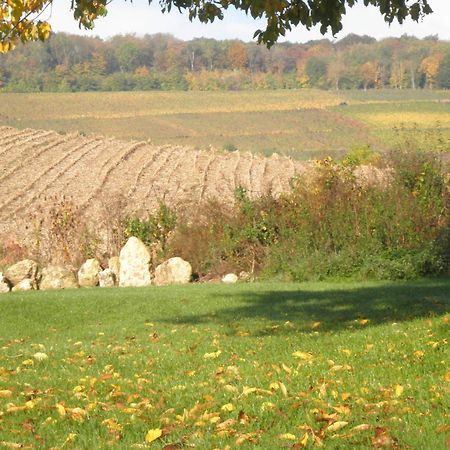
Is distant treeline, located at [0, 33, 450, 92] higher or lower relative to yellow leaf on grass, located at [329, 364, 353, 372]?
higher

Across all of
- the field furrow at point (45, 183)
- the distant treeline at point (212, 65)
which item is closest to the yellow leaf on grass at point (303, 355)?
the field furrow at point (45, 183)

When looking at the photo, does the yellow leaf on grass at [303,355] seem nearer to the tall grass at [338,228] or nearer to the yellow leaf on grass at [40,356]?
the yellow leaf on grass at [40,356]

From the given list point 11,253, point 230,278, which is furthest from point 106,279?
point 11,253

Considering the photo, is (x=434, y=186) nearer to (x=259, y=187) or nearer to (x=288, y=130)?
(x=259, y=187)

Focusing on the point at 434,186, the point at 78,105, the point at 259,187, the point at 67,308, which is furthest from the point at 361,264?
the point at 78,105

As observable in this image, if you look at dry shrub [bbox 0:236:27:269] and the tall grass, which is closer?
the tall grass

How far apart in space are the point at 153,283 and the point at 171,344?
1370cm

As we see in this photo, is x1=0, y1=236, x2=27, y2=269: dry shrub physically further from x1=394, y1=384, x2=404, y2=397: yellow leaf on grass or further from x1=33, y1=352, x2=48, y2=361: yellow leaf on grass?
x1=394, y1=384, x2=404, y2=397: yellow leaf on grass

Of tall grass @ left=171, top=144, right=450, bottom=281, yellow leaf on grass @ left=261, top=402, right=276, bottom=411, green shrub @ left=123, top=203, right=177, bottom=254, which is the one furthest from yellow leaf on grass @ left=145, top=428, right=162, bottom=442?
green shrub @ left=123, top=203, right=177, bottom=254

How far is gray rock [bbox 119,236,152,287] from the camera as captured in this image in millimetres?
27766

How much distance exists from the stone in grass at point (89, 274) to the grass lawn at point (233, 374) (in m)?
8.57

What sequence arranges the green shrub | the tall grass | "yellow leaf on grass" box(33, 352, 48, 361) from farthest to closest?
the green shrub, the tall grass, "yellow leaf on grass" box(33, 352, 48, 361)

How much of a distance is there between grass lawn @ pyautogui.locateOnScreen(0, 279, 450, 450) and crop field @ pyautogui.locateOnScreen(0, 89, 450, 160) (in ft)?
165

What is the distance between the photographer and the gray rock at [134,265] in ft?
91.1
